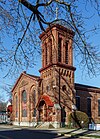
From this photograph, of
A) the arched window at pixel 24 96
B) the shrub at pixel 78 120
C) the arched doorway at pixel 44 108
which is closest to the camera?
the shrub at pixel 78 120

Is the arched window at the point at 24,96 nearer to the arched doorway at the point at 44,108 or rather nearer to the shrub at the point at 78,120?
the arched doorway at the point at 44,108

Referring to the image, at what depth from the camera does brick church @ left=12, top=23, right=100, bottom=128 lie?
4491cm

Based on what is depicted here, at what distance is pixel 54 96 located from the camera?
45.0 meters

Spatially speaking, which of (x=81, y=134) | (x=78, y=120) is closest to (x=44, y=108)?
(x=78, y=120)

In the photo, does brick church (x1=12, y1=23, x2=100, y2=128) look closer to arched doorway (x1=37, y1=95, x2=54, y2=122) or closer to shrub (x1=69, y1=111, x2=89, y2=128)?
arched doorway (x1=37, y1=95, x2=54, y2=122)

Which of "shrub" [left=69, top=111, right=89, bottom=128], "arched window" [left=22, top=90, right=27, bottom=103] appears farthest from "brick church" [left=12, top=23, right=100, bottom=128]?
"shrub" [left=69, top=111, right=89, bottom=128]

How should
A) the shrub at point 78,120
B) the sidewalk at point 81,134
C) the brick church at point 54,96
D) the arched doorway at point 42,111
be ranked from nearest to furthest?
1. the sidewalk at point 81,134
2. the shrub at point 78,120
3. the brick church at point 54,96
4. the arched doorway at point 42,111

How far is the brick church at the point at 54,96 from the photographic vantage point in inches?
1768

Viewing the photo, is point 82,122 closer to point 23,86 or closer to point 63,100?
point 63,100

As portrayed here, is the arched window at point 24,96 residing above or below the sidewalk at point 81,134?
above

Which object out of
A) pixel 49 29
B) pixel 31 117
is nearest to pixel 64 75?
pixel 31 117

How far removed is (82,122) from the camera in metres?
43.8

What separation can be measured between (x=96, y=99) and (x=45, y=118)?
14763 millimetres

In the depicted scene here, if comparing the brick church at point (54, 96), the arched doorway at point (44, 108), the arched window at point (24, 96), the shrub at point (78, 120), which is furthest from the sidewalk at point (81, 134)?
the arched window at point (24, 96)
